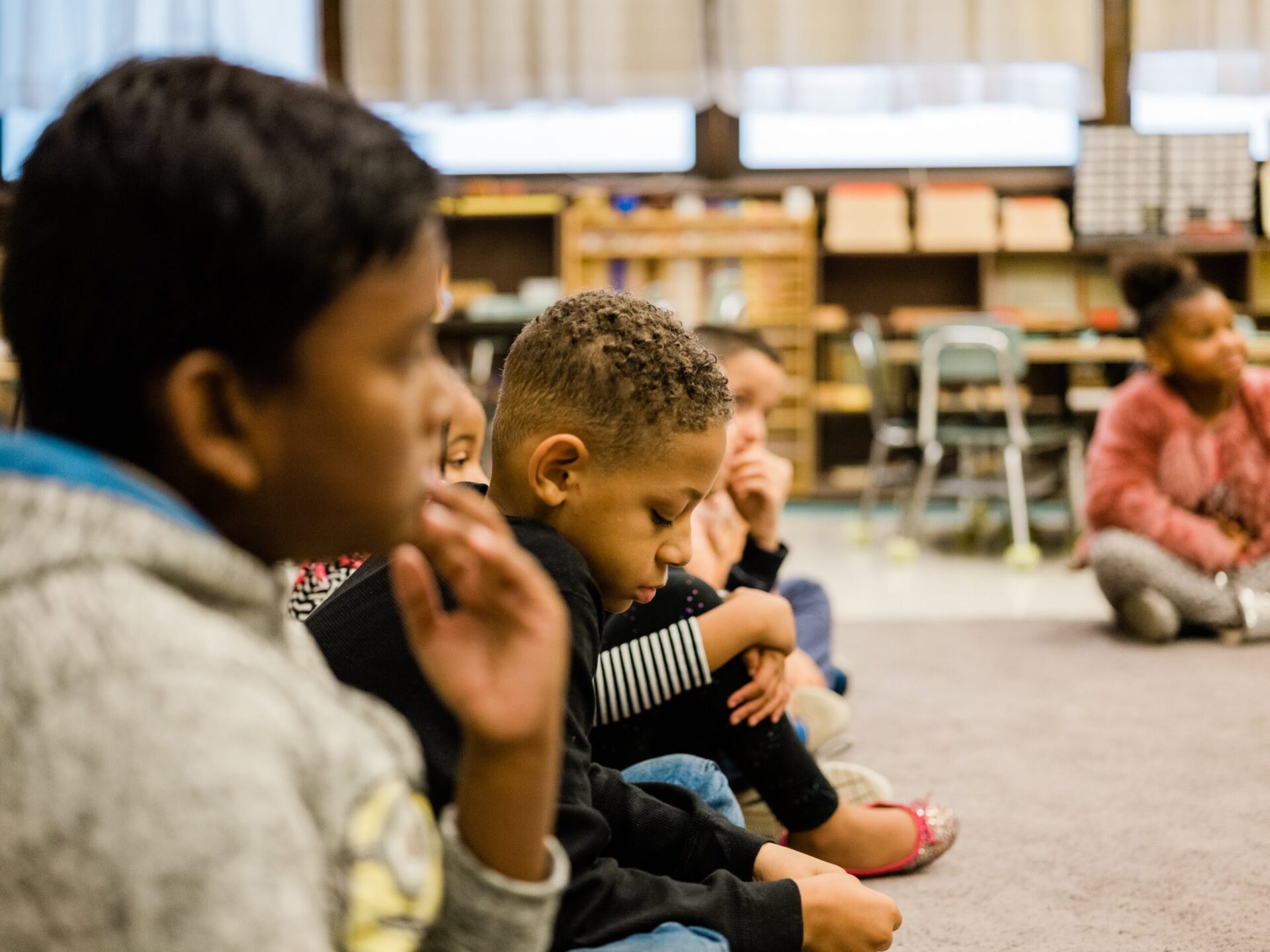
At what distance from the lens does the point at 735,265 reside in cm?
590

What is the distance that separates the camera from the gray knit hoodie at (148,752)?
400mm

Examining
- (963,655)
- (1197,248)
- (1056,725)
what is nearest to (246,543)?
(1056,725)

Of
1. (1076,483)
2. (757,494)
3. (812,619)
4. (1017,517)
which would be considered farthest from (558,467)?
(1076,483)

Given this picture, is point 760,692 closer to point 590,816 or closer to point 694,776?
point 694,776

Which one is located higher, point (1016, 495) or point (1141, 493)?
point (1141, 493)

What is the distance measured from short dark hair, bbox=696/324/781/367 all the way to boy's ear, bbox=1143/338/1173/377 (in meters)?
0.98

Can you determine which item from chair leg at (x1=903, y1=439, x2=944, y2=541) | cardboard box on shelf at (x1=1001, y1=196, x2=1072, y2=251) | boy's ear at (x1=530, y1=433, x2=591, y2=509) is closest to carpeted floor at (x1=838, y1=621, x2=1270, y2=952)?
boy's ear at (x1=530, y1=433, x2=591, y2=509)

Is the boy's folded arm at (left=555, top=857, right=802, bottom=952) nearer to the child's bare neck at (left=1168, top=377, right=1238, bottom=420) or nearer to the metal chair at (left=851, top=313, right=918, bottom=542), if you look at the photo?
the child's bare neck at (left=1168, top=377, right=1238, bottom=420)

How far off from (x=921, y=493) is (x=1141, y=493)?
1.59 metres

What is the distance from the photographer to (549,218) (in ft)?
20.3

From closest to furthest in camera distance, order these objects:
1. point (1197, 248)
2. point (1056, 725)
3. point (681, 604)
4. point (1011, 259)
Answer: point (681, 604), point (1056, 725), point (1197, 248), point (1011, 259)

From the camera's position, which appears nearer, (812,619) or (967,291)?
(812,619)

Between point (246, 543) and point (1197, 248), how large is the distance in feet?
18.8

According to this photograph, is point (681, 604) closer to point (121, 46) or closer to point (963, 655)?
point (963, 655)
